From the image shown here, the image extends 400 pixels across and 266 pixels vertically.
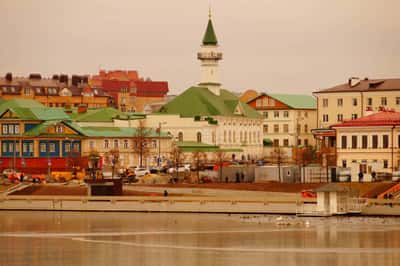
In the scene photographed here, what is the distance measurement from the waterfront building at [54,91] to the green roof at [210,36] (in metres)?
28.7

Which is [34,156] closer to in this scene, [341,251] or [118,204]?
[118,204]

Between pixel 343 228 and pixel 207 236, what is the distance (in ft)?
20.5

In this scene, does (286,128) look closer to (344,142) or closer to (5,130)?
(5,130)

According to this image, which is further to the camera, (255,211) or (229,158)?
(229,158)

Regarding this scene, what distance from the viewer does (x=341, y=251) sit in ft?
181

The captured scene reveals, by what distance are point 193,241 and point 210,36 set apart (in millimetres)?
89941

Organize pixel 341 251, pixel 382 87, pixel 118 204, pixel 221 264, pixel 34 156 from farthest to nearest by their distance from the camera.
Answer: pixel 382 87
pixel 34 156
pixel 118 204
pixel 341 251
pixel 221 264

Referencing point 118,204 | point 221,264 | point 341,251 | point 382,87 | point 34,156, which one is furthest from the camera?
point 382,87

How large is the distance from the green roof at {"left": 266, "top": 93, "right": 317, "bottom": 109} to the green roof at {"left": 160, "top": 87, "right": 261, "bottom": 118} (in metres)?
4.98

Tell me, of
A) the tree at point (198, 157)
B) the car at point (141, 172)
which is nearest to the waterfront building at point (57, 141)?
the tree at point (198, 157)

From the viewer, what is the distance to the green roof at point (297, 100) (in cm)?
14750

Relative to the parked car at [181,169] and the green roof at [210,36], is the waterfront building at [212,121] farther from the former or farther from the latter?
the parked car at [181,169]

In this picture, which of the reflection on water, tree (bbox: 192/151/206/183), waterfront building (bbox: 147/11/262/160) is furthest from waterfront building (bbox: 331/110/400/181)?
waterfront building (bbox: 147/11/262/160)

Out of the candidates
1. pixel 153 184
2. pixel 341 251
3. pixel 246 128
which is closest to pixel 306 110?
pixel 246 128
